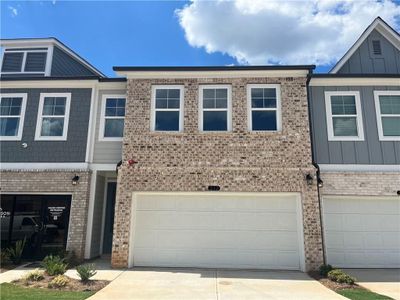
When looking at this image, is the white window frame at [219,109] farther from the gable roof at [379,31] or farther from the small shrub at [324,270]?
the small shrub at [324,270]

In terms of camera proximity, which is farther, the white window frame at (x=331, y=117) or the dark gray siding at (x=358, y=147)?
the white window frame at (x=331, y=117)

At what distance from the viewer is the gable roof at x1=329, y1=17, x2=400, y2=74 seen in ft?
44.2

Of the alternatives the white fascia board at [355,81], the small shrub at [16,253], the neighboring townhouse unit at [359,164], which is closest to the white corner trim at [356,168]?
the neighboring townhouse unit at [359,164]

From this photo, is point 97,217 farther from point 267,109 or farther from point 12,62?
point 12,62

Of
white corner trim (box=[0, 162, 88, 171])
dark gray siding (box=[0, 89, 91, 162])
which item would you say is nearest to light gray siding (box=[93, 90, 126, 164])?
dark gray siding (box=[0, 89, 91, 162])

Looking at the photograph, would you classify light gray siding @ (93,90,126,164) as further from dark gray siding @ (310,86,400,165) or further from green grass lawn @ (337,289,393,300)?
green grass lawn @ (337,289,393,300)

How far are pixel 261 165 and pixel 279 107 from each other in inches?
81.8

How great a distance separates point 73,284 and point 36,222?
169 inches

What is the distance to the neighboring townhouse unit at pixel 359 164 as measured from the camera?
11.3 m

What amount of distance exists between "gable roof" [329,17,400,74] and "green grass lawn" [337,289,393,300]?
8.37 meters

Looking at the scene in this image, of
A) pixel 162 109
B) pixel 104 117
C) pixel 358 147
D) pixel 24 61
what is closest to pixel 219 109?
pixel 162 109

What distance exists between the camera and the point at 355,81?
478 inches

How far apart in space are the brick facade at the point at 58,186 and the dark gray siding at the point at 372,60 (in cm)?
1046

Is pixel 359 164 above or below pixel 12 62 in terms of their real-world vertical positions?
below
